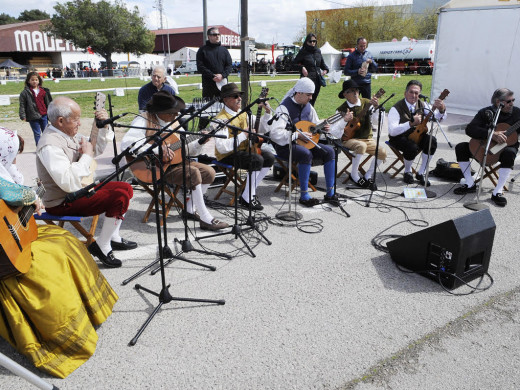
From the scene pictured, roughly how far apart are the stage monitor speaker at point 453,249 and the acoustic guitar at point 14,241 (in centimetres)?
A: 291

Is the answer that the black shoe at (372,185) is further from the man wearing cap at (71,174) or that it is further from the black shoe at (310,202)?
the man wearing cap at (71,174)

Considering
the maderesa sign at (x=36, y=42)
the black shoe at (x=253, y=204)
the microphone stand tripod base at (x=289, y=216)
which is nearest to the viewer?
the microphone stand tripod base at (x=289, y=216)

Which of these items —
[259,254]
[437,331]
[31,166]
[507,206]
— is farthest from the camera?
[31,166]

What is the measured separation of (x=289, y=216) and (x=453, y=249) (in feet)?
6.83

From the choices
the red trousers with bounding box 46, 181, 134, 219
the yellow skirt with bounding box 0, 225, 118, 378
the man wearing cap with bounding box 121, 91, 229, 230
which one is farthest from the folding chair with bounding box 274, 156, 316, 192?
the yellow skirt with bounding box 0, 225, 118, 378

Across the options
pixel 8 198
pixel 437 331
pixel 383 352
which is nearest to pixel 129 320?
pixel 8 198

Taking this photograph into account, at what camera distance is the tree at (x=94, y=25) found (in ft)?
160

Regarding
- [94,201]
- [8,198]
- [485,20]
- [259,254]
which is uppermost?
[485,20]

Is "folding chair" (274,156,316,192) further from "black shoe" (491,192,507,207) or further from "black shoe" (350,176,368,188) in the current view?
"black shoe" (491,192,507,207)

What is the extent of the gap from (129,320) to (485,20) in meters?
12.1

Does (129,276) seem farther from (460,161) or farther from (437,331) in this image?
(460,161)

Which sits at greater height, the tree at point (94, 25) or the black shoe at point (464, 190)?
the tree at point (94, 25)

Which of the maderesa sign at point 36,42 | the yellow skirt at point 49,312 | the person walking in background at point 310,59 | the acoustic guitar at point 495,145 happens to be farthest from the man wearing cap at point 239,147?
the maderesa sign at point 36,42

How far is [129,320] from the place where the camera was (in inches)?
116
